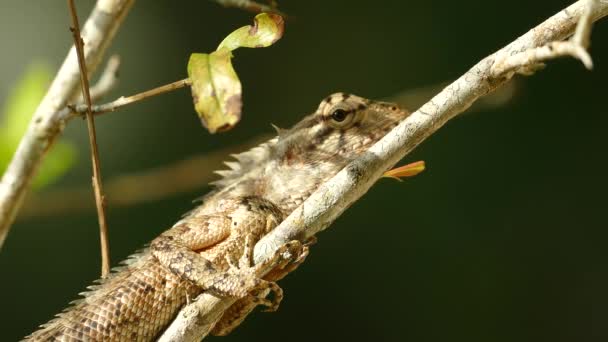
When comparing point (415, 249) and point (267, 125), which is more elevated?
point (267, 125)

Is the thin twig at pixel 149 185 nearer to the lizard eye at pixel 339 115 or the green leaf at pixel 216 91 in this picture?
the lizard eye at pixel 339 115

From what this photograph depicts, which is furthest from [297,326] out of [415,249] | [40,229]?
[40,229]

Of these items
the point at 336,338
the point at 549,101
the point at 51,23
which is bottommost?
the point at 336,338

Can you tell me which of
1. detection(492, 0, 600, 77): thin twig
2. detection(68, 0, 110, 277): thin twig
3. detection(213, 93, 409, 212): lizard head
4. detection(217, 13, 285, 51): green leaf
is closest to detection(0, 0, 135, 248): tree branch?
detection(68, 0, 110, 277): thin twig

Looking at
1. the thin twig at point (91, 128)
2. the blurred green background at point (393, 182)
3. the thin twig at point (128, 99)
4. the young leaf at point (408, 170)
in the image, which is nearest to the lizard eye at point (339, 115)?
the young leaf at point (408, 170)

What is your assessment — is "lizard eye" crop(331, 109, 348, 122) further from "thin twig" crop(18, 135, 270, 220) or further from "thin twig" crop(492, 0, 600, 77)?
"thin twig" crop(18, 135, 270, 220)

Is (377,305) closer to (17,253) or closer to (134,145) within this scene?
(134,145)
